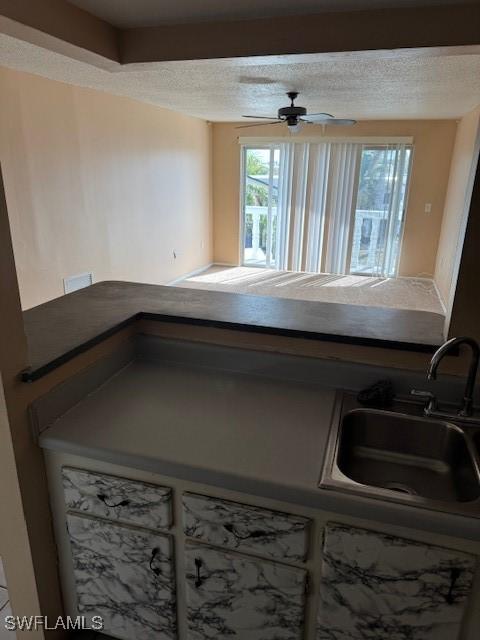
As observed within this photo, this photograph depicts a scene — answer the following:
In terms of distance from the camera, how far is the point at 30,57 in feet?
9.37

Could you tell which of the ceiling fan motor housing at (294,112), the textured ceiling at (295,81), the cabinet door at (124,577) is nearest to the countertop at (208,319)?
the cabinet door at (124,577)

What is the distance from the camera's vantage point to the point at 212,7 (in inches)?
56.0

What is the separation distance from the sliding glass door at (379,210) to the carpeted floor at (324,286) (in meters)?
0.30

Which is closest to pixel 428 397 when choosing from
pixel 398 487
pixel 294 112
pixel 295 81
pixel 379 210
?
pixel 398 487

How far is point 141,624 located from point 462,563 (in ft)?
3.28

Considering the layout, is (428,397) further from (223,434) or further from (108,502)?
(108,502)

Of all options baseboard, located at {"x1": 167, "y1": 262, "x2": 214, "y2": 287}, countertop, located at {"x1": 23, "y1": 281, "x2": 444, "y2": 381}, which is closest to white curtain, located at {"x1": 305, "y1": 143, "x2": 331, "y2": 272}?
baseboard, located at {"x1": 167, "y1": 262, "x2": 214, "y2": 287}

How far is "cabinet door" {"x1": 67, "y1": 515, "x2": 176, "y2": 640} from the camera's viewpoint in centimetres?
127

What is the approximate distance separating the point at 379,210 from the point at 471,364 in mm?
6224

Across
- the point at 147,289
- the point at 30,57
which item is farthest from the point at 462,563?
the point at 30,57

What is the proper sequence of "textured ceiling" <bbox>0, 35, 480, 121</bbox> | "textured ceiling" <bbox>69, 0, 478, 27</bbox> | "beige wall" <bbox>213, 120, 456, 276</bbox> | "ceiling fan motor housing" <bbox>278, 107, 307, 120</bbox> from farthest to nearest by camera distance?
1. "beige wall" <bbox>213, 120, 456, 276</bbox>
2. "ceiling fan motor housing" <bbox>278, 107, 307, 120</bbox>
3. "textured ceiling" <bbox>0, 35, 480, 121</bbox>
4. "textured ceiling" <bbox>69, 0, 478, 27</bbox>

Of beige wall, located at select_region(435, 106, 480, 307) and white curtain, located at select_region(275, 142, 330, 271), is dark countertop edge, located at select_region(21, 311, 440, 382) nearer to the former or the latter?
beige wall, located at select_region(435, 106, 480, 307)

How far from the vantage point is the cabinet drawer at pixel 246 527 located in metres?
1.10

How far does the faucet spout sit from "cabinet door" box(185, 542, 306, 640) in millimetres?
655
